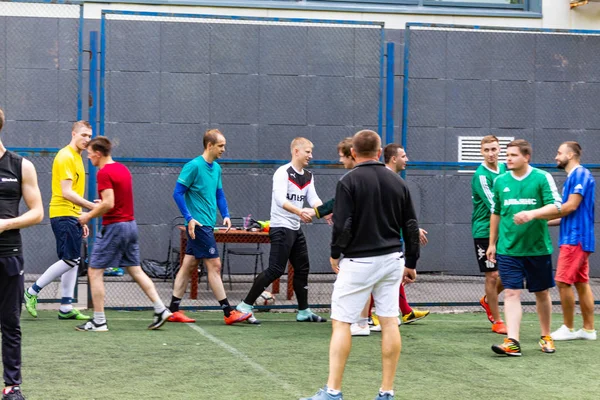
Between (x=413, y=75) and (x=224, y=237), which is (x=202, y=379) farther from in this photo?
(x=413, y=75)

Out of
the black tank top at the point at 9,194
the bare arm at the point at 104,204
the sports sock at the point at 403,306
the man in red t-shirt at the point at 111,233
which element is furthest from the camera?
the sports sock at the point at 403,306

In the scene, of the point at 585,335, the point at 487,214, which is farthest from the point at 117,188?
the point at 585,335

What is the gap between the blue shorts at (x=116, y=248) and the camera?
887 centimetres

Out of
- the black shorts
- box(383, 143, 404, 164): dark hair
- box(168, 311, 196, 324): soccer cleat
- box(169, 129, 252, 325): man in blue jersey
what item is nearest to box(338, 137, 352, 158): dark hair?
box(383, 143, 404, 164): dark hair

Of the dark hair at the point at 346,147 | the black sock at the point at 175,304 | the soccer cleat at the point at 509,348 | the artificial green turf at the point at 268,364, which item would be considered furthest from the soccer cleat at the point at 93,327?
the soccer cleat at the point at 509,348

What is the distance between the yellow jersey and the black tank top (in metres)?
3.45

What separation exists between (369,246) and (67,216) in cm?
451

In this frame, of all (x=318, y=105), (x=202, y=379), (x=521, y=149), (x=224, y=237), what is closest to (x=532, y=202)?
(x=521, y=149)

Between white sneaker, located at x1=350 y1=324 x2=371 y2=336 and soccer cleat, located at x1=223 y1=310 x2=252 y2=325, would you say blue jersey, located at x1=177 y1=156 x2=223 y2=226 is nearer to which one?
soccer cleat, located at x1=223 y1=310 x2=252 y2=325

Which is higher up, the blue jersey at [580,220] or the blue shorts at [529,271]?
the blue jersey at [580,220]

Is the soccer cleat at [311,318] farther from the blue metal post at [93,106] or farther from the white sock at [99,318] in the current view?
the blue metal post at [93,106]

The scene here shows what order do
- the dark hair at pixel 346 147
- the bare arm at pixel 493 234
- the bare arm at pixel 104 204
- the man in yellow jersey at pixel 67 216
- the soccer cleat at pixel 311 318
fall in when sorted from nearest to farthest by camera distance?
the bare arm at pixel 493 234, the bare arm at pixel 104 204, the dark hair at pixel 346 147, the man in yellow jersey at pixel 67 216, the soccer cleat at pixel 311 318

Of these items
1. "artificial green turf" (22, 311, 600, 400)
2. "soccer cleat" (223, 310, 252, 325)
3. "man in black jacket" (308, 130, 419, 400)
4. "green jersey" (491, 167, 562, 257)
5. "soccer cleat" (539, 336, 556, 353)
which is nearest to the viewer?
"man in black jacket" (308, 130, 419, 400)

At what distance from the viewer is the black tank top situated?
5.75 metres
